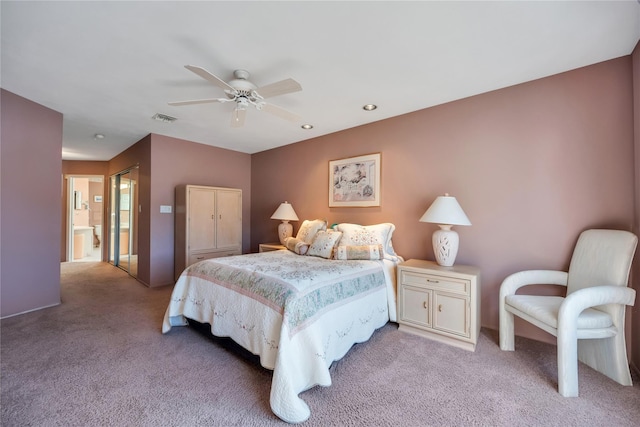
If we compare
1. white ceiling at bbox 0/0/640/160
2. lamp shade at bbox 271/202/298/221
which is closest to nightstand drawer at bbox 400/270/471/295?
white ceiling at bbox 0/0/640/160

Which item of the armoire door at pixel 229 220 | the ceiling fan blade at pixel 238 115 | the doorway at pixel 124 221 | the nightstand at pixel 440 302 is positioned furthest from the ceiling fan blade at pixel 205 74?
the doorway at pixel 124 221

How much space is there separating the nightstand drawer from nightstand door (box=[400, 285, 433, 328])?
6 centimetres

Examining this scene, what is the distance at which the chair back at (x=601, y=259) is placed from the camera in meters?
1.86

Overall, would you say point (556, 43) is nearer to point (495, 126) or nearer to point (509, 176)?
point (495, 126)

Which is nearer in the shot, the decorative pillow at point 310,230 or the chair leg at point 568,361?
the chair leg at point 568,361

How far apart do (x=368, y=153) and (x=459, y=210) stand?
1.43 metres

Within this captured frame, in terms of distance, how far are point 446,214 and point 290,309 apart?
168cm

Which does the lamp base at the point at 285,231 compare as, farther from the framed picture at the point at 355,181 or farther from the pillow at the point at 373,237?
the pillow at the point at 373,237

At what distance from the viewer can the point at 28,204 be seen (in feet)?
9.73

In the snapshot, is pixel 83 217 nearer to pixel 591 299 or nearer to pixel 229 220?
pixel 229 220

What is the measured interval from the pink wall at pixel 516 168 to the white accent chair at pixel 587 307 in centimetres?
22

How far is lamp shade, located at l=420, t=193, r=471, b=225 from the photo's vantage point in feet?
8.15

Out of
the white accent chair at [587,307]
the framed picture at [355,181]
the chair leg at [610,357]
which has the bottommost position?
the chair leg at [610,357]

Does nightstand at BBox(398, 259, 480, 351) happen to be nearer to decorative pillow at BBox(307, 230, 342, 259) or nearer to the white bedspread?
the white bedspread
